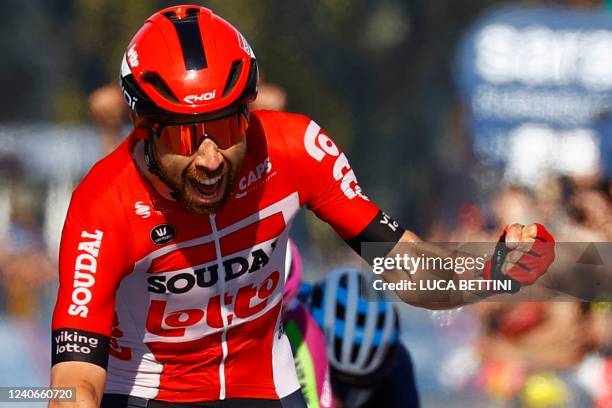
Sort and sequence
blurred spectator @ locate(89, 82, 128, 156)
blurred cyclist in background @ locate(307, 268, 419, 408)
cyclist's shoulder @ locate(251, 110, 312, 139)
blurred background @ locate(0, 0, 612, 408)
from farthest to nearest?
blurred background @ locate(0, 0, 612, 408) → blurred spectator @ locate(89, 82, 128, 156) → blurred cyclist in background @ locate(307, 268, 419, 408) → cyclist's shoulder @ locate(251, 110, 312, 139)

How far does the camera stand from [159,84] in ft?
13.0

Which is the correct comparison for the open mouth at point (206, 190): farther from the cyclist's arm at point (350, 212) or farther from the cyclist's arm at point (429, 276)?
the cyclist's arm at point (429, 276)

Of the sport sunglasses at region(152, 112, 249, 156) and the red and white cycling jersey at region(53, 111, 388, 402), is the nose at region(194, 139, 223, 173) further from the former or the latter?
the red and white cycling jersey at region(53, 111, 388, 402)

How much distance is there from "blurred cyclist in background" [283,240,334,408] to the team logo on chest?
1.24 metres

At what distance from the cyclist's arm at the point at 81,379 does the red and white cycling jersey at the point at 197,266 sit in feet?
0.20

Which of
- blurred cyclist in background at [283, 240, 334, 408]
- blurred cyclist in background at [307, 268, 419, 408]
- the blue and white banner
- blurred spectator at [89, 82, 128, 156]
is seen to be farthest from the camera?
the blue and white banner

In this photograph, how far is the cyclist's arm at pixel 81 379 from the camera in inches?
151

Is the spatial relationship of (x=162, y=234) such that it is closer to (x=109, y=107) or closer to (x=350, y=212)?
(x=350, y=212)

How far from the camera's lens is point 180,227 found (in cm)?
418

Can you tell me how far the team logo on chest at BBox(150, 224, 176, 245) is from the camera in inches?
162

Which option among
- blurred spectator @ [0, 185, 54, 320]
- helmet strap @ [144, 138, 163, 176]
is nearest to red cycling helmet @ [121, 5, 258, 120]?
helmet strap @ [144, 138, 163, 176]

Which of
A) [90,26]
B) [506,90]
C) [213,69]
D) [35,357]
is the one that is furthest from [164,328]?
[90,26]

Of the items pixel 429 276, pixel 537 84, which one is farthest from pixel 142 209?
pixel 537 84

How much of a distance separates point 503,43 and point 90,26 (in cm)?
578
